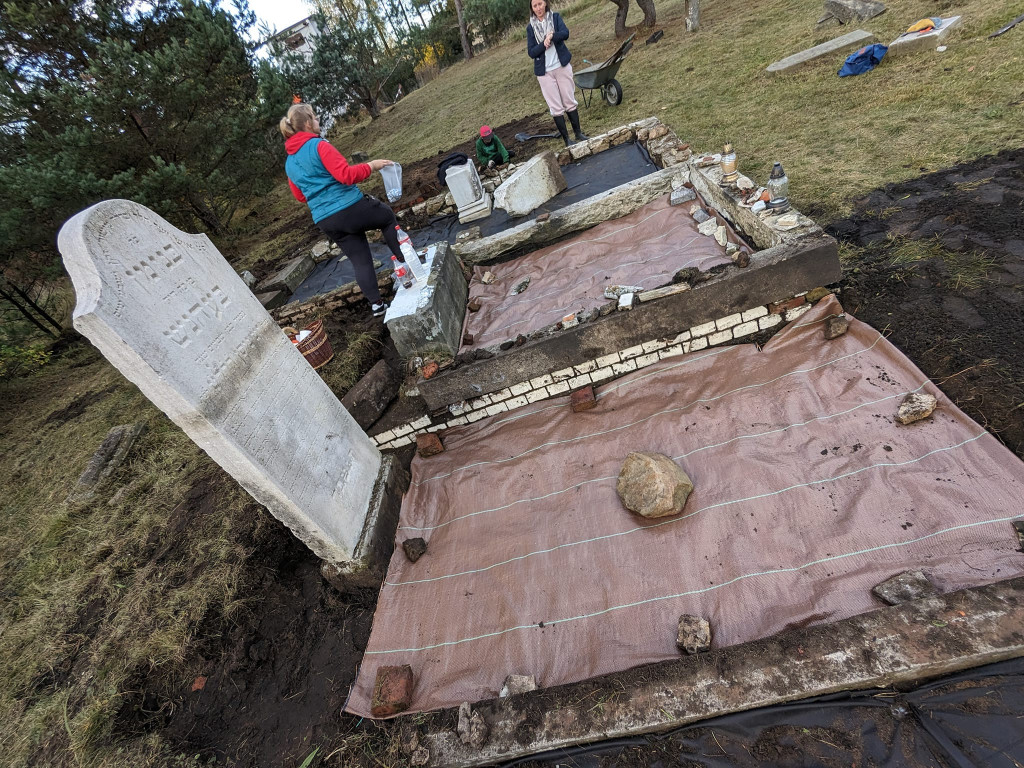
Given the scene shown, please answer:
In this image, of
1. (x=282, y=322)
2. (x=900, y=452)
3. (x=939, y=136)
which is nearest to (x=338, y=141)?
(x=282, y=322)

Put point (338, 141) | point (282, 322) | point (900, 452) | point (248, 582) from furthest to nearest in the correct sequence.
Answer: point (338, 141)
point (282, 322)
point (248, 582)
point (900, 452)

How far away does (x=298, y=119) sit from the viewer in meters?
4.01

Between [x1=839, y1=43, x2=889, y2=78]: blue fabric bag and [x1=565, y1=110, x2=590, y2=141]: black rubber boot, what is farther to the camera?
[x1=565, y1=110, x2=590, y2=141]: black rubber boot

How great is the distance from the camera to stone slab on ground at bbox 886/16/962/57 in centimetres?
650

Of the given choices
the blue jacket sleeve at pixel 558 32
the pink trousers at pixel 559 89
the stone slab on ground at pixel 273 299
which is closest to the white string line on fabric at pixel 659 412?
the stone slab on ground at pixel 273 299

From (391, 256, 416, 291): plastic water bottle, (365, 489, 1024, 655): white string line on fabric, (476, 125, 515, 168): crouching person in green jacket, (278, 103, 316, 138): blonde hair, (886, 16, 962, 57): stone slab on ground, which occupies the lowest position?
(365, 489, 1024, 655): white string line on fabric

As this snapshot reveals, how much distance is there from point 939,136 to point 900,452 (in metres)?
4.34

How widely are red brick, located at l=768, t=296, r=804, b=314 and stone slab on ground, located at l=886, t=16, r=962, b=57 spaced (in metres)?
6.17

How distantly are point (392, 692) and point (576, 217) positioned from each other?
185 inches

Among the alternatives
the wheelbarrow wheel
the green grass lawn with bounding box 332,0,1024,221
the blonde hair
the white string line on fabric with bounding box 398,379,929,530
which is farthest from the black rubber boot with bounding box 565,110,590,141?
the white string line on fabric with bounding box 398,379,929,530

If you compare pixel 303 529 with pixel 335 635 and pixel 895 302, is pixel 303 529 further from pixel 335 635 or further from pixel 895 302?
pixel 895 302

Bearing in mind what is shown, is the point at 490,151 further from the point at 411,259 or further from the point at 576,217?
the point at 411,259

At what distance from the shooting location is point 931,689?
1837 mm

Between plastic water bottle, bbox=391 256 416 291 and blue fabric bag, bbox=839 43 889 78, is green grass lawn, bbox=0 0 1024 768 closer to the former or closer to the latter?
blue fabric bag, bbox=839 43 889 78
